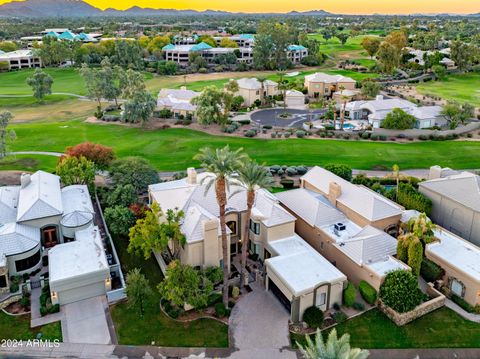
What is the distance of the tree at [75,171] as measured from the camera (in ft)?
158

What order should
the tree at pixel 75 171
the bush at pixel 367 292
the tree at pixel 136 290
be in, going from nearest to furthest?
the tree at pixel 136 290, the bush at pixel 367 292, the tree at pixel 75 171

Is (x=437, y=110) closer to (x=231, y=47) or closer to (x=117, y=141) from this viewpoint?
(x=117, y=141)

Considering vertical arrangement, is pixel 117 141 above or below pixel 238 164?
below

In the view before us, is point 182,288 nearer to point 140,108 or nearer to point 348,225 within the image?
point 348,225

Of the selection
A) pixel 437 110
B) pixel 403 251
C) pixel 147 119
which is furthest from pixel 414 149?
pixel 147 119

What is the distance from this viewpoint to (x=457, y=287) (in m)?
33.8

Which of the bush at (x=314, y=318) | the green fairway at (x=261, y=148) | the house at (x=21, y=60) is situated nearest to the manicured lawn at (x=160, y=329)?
the bush at (x=314, y=318)

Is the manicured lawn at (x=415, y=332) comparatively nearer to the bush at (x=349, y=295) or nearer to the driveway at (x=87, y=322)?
the bush at (x=349, y=295)

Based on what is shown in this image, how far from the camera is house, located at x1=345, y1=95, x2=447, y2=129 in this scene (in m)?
78.8

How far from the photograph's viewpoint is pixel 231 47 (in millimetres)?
173000

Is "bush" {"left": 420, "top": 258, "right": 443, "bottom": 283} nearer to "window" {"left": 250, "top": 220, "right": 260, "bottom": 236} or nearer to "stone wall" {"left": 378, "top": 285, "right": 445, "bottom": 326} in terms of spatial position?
"stone wall" {"left": 378, "top": 285, "right": 445, "bottom": 326}

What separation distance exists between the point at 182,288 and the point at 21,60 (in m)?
146

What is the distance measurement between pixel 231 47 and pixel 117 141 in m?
112

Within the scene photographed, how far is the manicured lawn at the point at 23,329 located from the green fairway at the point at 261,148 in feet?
105
